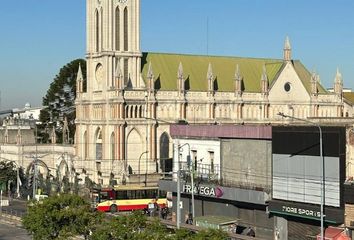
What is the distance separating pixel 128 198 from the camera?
→ 7912 cm

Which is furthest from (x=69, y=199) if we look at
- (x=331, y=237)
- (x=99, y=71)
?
(x=99, y=71)

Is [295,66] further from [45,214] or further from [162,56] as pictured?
[45,214]

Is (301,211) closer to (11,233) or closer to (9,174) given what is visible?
(11,233)

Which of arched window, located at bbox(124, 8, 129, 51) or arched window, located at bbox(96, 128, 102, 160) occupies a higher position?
arched window, located at bbox(124, 8, 129, 51)

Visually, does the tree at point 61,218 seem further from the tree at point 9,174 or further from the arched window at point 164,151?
the tree at point 9,174

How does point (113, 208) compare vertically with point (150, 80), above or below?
below

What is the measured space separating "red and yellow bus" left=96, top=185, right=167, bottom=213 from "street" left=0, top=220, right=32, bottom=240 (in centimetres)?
869

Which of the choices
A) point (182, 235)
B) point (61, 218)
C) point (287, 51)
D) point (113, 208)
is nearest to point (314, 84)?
point (287, 51)

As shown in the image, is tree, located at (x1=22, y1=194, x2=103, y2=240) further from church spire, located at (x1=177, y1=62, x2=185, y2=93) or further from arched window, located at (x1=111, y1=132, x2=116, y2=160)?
church spire, located at (x1=177, y1=62, x2=185, y2=93)

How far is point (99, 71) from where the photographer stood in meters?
109

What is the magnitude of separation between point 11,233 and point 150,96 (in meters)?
38.5

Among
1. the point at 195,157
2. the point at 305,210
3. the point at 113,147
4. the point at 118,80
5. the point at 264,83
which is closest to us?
the point at 305,210

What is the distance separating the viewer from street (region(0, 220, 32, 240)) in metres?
66.6

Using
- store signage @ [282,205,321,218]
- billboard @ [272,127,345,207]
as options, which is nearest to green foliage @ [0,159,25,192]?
billboard @ [272,127,345,207]
